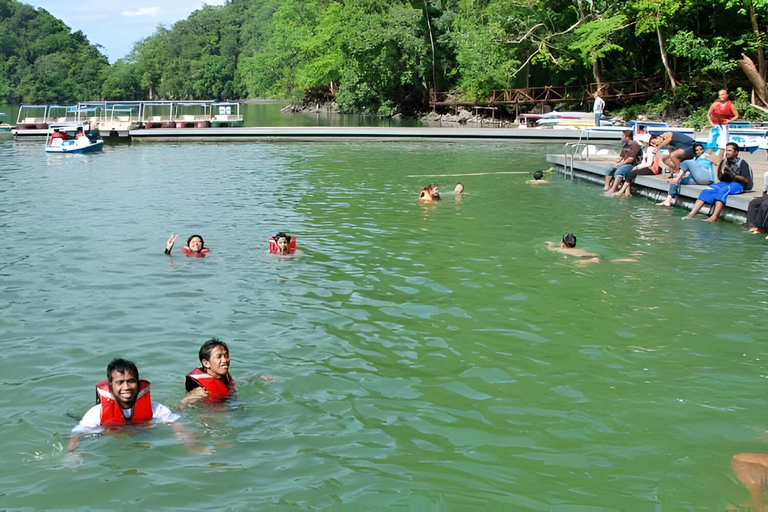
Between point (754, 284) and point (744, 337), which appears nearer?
point (744, 337)

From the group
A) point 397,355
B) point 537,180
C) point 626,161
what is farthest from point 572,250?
point 537,180

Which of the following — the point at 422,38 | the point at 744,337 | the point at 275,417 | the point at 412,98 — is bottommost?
the point at 275,417

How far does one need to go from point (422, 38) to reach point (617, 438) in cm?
6255

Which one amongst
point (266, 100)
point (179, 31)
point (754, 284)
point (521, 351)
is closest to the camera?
point (521, 351)

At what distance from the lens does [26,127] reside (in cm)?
4428

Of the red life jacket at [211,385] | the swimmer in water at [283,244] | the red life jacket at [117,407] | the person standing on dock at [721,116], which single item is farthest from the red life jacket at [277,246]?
the person standing on dock at [721,116]

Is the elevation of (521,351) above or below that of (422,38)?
below

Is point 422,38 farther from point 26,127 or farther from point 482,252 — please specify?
point 482,252

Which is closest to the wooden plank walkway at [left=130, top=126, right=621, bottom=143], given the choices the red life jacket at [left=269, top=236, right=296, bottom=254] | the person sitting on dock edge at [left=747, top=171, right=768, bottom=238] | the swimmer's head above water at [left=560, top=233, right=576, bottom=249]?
the person sitting on dock edge at [left=747, top=171, right=768, bottom=238]

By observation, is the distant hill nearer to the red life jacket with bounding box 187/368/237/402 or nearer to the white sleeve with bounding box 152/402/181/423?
the red life jacket with bounding box 187/368/237/402

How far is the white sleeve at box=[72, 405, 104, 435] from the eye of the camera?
23.2 feet

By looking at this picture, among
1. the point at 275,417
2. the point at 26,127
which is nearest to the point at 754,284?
the point at 275,417

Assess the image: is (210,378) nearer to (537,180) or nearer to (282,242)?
(282,242)

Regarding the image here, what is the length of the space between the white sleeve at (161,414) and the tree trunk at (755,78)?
3694 centimetres
